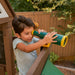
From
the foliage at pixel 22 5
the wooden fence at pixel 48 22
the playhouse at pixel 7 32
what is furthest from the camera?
the foliage at pixel 22 5

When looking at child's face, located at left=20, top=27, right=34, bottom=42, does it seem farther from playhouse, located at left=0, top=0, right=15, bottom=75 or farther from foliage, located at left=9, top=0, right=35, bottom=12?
foliage, located at left=9, top=0, right=35, bottom=12

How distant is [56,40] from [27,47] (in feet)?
0.92

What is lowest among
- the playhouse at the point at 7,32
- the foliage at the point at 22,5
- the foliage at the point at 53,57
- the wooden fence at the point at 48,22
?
the foliage at the point at 53,57

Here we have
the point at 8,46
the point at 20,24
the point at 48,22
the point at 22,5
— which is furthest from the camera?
the point at 22,5

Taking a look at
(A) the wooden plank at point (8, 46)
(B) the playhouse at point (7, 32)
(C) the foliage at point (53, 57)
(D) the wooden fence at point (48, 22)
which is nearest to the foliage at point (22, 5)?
(D) the wooden fence at point (48, 22)

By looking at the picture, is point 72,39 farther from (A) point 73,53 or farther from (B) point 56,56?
(B) point 56,56

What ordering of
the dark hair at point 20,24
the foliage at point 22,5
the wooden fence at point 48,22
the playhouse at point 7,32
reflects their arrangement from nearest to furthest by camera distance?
1. the dark hair at point 20,24
2. the playhouse at point 7,32
3. the wooden fence at point 48,22
4. the foliage at point 22,5

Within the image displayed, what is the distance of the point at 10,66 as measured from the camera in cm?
163

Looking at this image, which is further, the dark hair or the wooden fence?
the wooden fence

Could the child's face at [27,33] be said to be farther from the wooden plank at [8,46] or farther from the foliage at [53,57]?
the foliage at [53,57]

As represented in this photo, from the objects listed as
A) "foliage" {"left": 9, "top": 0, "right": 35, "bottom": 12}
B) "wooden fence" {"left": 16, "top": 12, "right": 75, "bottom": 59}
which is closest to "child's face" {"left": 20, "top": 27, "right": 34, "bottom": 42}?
"wooden fence" {"left": 16, "top": 12, "right": 75, "bottom": 59}

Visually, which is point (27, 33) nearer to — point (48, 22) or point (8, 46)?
point (8, 46)

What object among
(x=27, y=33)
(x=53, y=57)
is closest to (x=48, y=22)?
(x=53, y=57)

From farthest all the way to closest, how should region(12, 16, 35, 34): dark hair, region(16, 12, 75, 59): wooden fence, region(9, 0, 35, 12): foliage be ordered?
region(9, 0, 35, 12): foliage, region(16, 12, 75, 59): wooden fence, region(12, 16, 35, 34): dark hair
